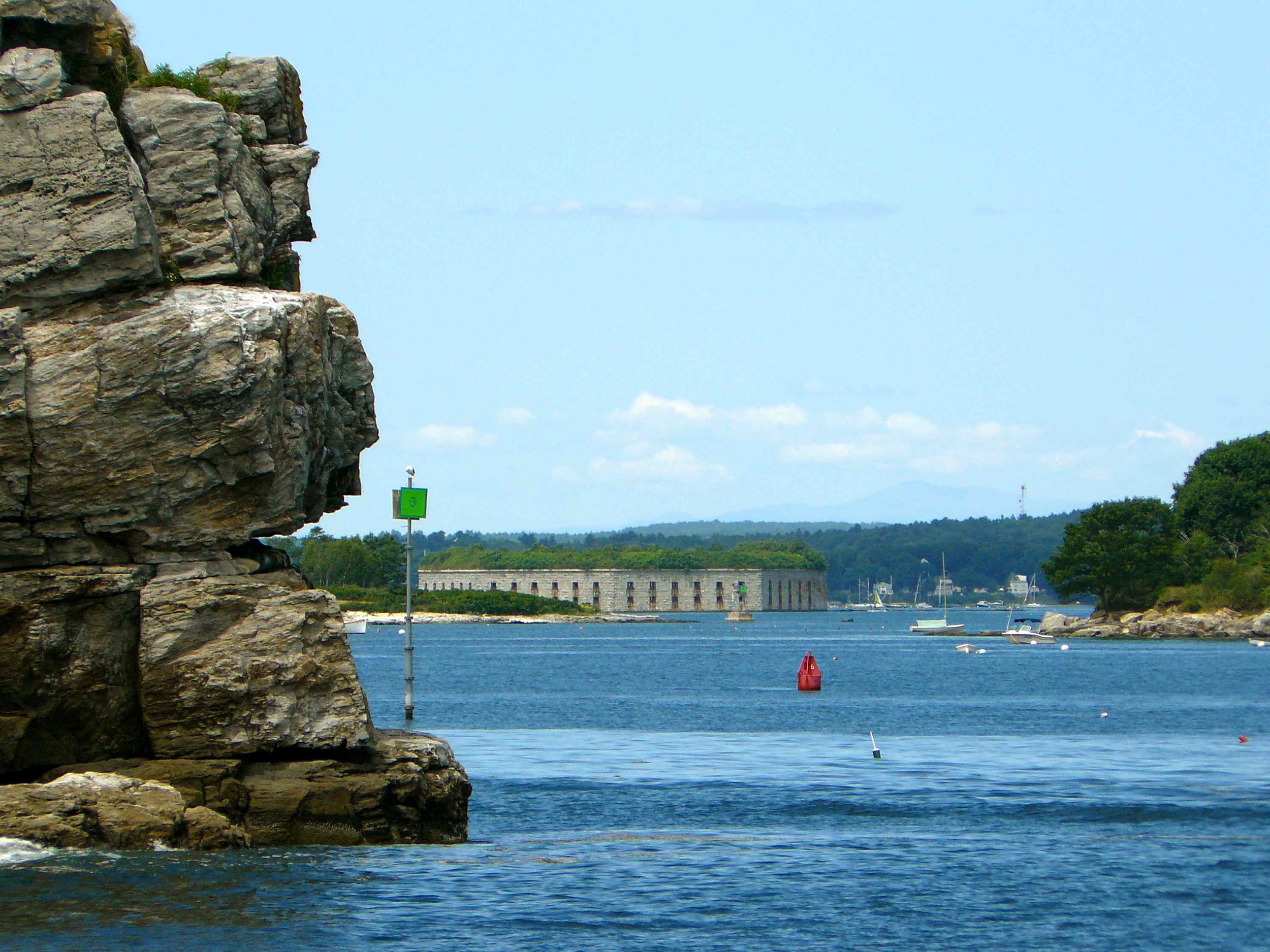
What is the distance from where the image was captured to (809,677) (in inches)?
2985

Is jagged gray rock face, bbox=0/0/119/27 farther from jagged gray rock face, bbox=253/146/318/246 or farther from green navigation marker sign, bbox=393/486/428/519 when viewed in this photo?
green navigation marker sign, bbox=393/486/428/519

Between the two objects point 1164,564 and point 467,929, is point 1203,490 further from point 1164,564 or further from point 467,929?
point 467,929

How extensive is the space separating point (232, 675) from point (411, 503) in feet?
74.9

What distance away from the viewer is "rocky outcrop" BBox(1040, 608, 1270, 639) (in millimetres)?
143375

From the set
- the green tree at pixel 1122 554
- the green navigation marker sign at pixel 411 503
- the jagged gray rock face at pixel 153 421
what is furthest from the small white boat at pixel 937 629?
the jagged gray rock face at pixel 153 421

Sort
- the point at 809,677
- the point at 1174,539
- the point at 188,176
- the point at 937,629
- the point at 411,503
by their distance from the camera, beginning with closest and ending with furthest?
the point at 188,176, the point at 411,503, the point at 809,677, the point at 1174,539, the point at 937,629

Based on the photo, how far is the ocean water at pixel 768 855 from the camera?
792 inches

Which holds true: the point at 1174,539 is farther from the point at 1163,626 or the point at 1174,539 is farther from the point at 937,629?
the point at 937,629

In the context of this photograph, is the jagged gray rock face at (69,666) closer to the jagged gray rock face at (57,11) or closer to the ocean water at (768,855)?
the ocean water at (768,855)

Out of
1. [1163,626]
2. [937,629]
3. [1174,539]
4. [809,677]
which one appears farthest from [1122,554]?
[809,677]

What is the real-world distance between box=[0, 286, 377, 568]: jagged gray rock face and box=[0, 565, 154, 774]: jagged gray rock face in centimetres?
47

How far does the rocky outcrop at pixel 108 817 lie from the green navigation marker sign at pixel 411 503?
23.2 meters

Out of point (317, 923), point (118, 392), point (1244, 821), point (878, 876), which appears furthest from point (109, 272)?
point (1244, 821)

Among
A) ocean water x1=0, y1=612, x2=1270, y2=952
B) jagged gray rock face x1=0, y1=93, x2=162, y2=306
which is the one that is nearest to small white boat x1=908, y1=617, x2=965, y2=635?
ocean water x1=0, y1=612, x2=1270, y2=952
